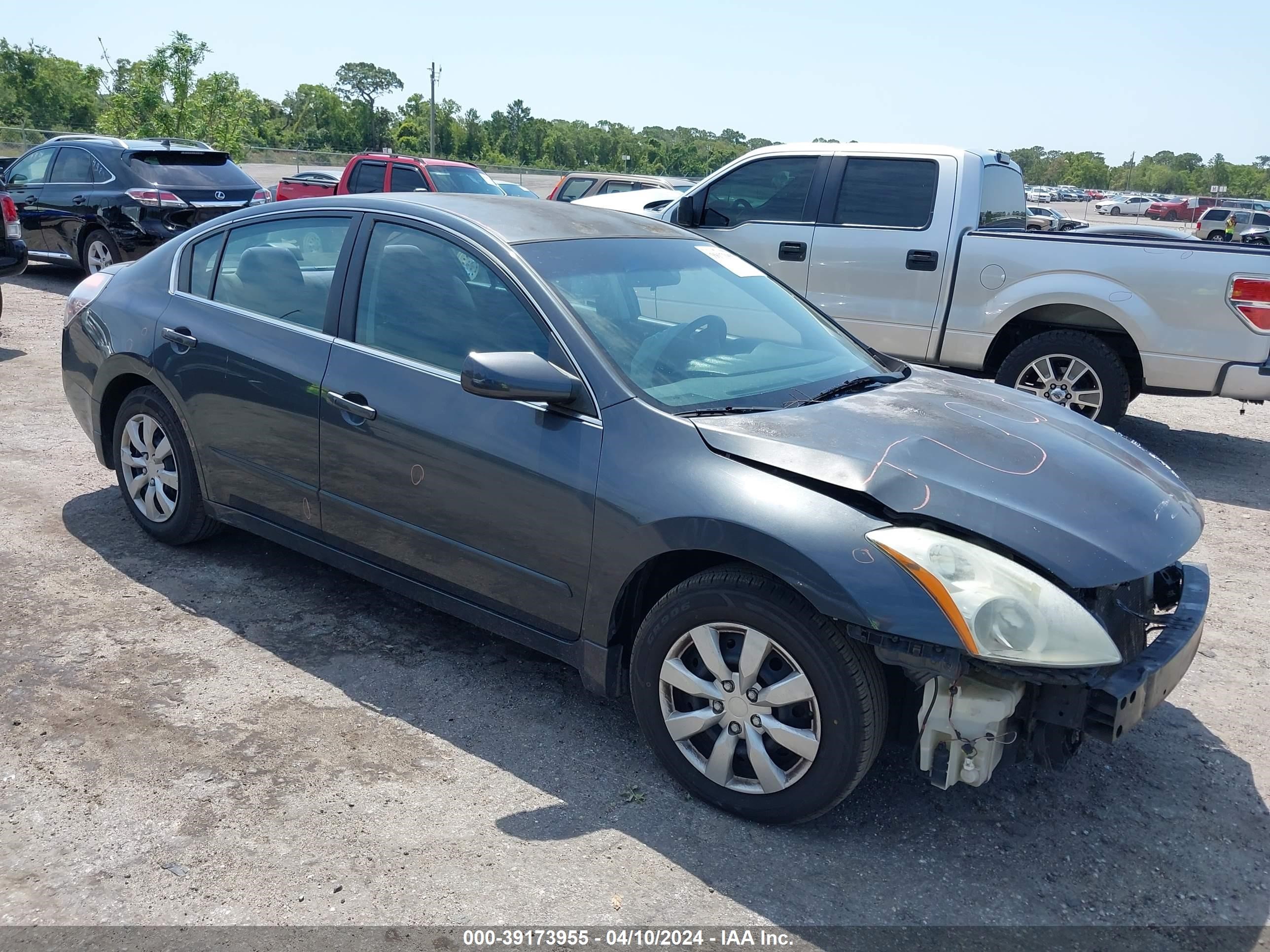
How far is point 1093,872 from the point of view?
2.98 metres

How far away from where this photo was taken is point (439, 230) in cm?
387

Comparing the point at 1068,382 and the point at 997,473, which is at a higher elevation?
the point at 997,473

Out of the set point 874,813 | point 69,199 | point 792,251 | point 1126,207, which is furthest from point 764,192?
point 1126,207

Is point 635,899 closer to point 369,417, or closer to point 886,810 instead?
point 886,810

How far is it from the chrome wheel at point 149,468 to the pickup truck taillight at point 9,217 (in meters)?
6.17

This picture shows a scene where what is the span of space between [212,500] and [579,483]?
6.77 feet

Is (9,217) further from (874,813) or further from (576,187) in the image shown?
(576,187)

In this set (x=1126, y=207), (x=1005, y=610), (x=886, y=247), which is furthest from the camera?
(x=1126, y=207)

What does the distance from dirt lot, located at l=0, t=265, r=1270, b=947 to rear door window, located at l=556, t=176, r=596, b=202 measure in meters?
15.2

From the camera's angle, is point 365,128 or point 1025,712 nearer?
point 1025,712

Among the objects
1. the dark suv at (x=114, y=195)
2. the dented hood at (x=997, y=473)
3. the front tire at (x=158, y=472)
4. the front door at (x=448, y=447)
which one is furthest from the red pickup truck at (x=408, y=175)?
the dented hood at (x=997, y=473)

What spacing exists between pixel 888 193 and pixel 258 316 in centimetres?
531

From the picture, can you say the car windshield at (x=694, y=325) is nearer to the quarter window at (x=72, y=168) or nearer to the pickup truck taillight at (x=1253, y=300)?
the pickup truck taillight at (x=1253, y=300)

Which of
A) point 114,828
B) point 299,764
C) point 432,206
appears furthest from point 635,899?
point 432,206
